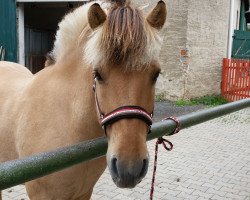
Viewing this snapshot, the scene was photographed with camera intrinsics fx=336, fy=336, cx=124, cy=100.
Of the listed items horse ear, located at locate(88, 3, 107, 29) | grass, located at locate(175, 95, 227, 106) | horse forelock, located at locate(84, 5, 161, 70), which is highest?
horse ear, located at locate(88, 3, 107, 29)

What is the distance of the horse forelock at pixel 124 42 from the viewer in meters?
1.62

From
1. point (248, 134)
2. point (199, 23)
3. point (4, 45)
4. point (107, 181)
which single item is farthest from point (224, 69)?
point (107, 181)

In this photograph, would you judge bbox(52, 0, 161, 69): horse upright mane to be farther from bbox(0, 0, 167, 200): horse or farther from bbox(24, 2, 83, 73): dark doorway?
bbox(24, 2, 83, 73): dark doorway

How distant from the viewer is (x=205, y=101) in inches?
416

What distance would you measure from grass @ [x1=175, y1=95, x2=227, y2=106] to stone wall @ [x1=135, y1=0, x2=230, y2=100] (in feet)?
0.51

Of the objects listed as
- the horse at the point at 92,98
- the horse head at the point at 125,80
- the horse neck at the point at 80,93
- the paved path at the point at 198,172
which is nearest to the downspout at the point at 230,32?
the paved path at the point at 198,172

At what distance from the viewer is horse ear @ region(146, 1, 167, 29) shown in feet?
6.07

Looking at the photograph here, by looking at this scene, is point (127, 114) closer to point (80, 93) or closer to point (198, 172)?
point (80, 93)

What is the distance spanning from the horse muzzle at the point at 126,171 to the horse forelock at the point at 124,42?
1.48 ft

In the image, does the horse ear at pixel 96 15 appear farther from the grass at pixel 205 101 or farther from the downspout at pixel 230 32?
the downspout at pixel 230 32

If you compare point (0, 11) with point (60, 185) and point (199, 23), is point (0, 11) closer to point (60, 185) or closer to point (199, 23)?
point (199, 23)

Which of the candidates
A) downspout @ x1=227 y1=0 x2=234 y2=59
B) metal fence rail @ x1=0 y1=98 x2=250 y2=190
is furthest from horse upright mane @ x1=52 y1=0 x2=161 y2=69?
downspout @ x1=227 y1=0 x2=234 y2=59

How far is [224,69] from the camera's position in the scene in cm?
1177

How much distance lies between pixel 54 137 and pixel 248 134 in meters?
6.38
